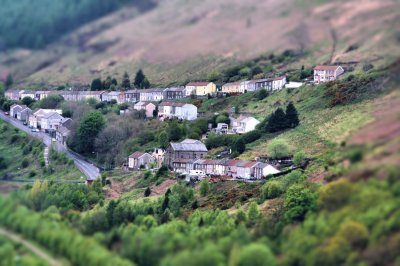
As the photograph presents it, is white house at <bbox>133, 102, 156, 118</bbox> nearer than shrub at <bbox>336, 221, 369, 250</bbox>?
No

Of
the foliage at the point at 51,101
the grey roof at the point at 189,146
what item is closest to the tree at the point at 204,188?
the grey roof at the point at 189,146

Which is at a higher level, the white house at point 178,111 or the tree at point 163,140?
the white house at point 178,111

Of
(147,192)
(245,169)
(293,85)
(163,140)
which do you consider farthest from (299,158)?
(293,85)

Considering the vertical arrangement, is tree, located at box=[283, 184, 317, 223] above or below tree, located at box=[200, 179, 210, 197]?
above

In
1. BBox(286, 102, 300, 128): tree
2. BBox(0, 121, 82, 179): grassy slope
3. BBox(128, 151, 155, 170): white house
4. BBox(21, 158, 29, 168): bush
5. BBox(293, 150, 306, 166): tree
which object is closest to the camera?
BBox(0, 121, 82, 179): grassy slope

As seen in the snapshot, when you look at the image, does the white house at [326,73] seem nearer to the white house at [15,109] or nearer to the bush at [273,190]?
the white house at [15,109]

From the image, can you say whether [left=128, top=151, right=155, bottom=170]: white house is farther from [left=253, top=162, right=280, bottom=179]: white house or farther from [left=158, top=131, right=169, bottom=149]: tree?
[left=253, top=162, right=280, bottom=179]: white house

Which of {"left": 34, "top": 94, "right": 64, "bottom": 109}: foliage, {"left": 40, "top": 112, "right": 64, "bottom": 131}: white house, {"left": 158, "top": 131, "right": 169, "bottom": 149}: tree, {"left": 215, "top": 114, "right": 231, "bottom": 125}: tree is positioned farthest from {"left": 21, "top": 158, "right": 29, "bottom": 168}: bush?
{"left": 34, "top": 94, "right": 64, "bottom": 109}: foliage
